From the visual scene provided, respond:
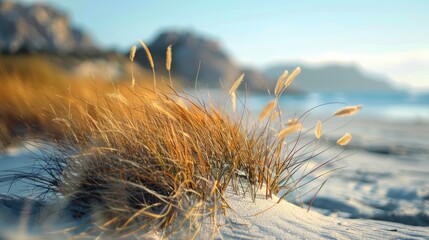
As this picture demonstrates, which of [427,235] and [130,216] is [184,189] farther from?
[427,235]

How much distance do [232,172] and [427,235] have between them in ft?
3.52

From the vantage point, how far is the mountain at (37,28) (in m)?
80.9

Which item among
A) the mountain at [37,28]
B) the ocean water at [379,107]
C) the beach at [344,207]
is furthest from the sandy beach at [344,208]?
the mountain at [37,28]

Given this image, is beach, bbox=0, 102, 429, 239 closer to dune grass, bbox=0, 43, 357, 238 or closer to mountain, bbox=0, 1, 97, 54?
dune grass, bbox=0, 43, 357, 238

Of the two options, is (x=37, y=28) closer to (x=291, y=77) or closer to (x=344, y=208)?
(x=344, y=208)

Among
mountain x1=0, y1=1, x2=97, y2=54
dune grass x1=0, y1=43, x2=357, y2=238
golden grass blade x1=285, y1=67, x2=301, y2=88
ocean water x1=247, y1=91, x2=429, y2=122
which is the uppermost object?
mountain x1=0, y1=1, x2=97, y2=54

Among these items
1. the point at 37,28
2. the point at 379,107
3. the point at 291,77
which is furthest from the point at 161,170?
the point at 37,28

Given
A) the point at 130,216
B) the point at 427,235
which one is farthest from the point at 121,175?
the point at 427,235

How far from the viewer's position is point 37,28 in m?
93.9

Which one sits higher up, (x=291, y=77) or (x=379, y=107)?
(x=379, y=107)

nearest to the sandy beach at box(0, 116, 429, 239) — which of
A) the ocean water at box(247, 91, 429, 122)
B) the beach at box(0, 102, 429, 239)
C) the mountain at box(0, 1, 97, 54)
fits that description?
the beach at box(0, 102, 429, 239)

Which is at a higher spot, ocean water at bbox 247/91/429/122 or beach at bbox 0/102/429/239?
ocean water at bbox 247/91/429/122

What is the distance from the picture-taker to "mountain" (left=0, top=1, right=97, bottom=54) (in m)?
80.9

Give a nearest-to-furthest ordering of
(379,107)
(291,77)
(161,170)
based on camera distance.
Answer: (161,170) → (291,77) → (379,107)
